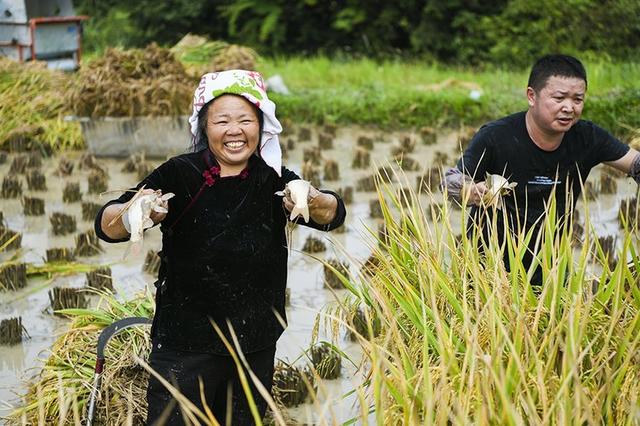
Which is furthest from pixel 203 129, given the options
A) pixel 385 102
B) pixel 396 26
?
pixel 396 26

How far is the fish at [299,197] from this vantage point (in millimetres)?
3029

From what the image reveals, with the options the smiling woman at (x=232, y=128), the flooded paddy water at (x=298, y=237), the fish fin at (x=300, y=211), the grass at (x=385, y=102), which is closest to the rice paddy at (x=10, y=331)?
the flooded paddy water at (x=298, y=237)

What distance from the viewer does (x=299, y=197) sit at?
305cm

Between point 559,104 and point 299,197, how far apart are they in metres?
1.68

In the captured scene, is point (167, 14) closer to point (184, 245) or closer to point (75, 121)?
point (75, 121)

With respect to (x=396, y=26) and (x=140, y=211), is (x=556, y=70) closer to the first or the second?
(x=140, y=211)

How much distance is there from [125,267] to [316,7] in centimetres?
1485

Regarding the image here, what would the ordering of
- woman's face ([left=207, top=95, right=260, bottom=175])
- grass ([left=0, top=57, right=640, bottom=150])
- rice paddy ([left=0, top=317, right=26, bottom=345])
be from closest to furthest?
woman's face ([left=207, top=95, right=260, bottom=175])
rice paddy ([left=0, top=317, right=26, bottom=345])
grass ([left=0, top=57, right=640, bottom=150])

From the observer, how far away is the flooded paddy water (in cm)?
478

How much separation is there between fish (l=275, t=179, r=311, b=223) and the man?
4.51 feet

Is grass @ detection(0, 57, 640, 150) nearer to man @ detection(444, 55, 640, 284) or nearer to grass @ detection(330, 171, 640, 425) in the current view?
man @ detection(444, 55, 640, 284)

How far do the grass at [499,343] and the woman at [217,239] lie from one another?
37 centimetres

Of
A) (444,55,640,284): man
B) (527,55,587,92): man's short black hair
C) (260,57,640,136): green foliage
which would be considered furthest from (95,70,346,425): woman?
(260,57,640,136): green foliage

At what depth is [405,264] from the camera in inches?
151
